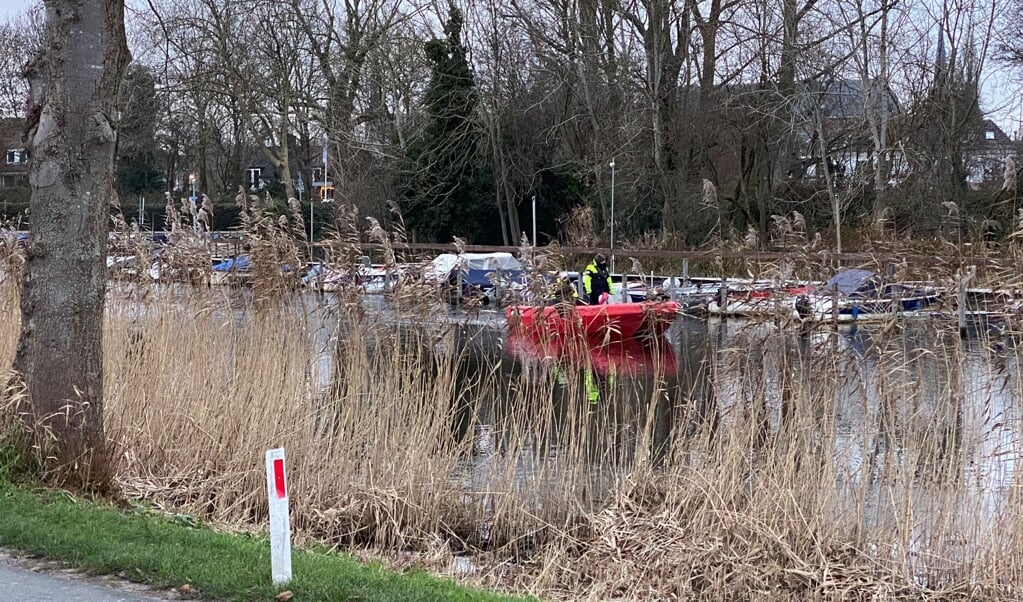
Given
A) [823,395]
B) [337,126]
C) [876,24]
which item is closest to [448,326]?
[823,395]

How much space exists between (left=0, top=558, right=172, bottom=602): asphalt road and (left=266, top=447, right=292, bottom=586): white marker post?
1.68ft

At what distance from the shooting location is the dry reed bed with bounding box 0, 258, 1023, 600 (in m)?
7.03

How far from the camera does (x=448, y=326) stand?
9094 mm

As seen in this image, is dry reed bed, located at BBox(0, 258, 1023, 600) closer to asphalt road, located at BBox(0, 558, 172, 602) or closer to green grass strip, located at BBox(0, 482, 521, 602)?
green grass strip, located at BBox(0, 482, 521, 602)

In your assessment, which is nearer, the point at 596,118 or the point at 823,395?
the point at 823,395

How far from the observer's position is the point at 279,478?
509cm

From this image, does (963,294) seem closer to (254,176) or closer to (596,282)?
(596,282)

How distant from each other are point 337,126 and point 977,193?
23.1 m

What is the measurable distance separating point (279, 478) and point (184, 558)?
898 millimetres

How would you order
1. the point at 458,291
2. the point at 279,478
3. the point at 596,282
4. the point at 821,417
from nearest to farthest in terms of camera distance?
the point at 279,478, the point at 821,417, the point at 458,291, the point at 596,282

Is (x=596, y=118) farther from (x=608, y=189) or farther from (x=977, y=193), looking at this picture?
(x=977, y=193)

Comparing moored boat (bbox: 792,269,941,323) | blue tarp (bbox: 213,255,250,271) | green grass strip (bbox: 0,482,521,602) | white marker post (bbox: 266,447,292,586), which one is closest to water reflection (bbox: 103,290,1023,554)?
moored boat (bbox: 792,269,941,323)

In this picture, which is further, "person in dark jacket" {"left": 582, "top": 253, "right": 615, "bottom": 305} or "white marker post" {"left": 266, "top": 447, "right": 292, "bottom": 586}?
"person in dark jacket" {"left": 582, "top": 253, "right": 615, "bottom": 305}

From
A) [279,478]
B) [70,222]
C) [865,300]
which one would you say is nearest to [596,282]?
[865,300]
